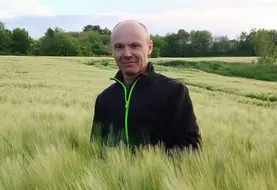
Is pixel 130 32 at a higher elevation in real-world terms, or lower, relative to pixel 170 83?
higher

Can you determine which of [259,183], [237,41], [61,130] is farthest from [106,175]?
[237,41]

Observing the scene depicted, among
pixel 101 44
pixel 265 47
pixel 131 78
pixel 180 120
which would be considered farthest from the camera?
pixel 101 44

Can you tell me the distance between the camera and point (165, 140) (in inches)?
92.6

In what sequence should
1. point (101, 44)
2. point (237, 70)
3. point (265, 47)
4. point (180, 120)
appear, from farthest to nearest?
point (101, 44) → point (265, 47) → point (237, 70) → point (180, 120)

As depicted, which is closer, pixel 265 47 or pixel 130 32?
pixel 130 32

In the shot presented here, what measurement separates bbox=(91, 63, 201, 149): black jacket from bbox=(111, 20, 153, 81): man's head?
0.07 meters

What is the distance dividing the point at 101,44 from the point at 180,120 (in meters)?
79.1

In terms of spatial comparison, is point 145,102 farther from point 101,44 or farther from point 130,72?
point 101,44

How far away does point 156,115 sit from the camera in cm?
234

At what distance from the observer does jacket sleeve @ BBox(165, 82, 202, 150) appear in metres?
2.25

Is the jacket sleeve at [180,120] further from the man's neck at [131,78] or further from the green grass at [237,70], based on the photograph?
the green grass at [237,70]

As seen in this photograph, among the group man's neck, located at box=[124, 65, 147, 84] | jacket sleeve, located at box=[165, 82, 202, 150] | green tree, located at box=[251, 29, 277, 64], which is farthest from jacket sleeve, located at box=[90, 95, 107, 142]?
green tree, located at box=[251, 29, 277, 64]

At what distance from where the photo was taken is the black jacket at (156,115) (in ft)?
7.48

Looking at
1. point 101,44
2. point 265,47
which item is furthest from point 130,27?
point 101,44
